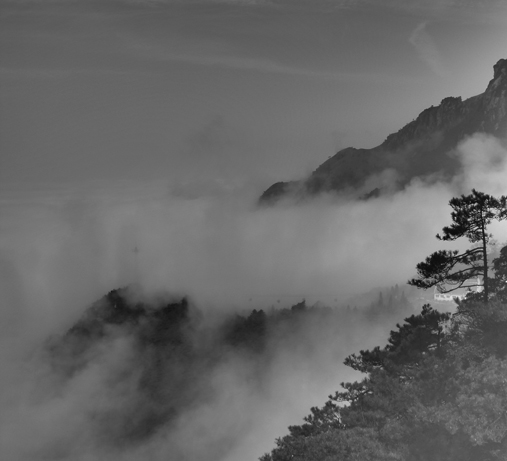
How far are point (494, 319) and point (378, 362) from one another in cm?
1580

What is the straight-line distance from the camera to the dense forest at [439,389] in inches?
1422

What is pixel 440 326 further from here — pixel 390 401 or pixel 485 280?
pixel 390 401

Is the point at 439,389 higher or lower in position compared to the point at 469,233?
lower

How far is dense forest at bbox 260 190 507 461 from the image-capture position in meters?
36.1

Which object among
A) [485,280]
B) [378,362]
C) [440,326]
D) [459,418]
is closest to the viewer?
[459,418]

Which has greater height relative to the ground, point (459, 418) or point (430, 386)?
point (430, 386)

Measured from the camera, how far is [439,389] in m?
40.5

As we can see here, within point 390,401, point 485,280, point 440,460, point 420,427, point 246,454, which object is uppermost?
point 246,454

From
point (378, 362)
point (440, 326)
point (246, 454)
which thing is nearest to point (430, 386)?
point (440, 326)

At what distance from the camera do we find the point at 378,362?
181 feet

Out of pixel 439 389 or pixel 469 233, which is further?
pixel 469 233

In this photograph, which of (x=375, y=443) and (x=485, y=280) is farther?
(x=485, y=280)

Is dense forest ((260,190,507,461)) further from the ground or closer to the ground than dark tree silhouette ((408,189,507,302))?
closer to the ground

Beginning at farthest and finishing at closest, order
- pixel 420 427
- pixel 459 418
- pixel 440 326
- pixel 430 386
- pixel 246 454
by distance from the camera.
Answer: pixel 246 454 → pixel 440 326 → pixel 430 386 → pixel 420 427 → pixel 459 418
